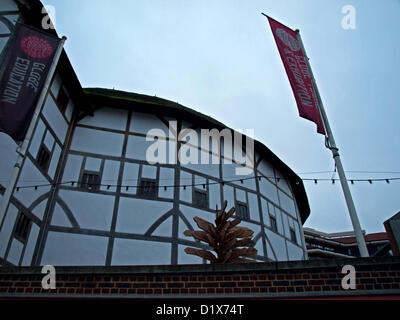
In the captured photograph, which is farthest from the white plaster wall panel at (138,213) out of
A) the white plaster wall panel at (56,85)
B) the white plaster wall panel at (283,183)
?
the white plaster wall panel at (283,183)

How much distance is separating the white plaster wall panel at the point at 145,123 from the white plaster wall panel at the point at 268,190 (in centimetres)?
573

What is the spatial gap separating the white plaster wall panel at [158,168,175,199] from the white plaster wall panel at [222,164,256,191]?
2862mm

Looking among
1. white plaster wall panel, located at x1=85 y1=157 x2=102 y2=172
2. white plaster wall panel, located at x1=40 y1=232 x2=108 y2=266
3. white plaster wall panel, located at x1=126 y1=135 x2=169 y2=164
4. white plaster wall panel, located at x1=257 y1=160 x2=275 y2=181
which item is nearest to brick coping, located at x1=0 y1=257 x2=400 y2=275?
white plaster wall panel, located at x1=40 y1=232 x2=108 y2=266

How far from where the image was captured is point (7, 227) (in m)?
9.54

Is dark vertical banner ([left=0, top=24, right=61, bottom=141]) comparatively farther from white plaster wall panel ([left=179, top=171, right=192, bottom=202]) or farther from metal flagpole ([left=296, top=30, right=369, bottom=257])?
white plaster wall panel ([left=179, top=171, right=192, bottom=202])

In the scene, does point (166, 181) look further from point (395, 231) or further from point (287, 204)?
point (395, 231)

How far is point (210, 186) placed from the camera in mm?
14820

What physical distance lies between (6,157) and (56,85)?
165 inches

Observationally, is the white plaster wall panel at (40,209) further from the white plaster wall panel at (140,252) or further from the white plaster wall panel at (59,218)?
the white plaster wall panel at (140,252)

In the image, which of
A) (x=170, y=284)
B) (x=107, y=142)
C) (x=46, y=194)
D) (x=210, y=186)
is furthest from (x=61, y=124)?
(x=170, y=284)

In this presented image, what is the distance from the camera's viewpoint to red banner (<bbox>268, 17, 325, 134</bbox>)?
780 centimetres

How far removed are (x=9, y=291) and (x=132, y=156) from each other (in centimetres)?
942
